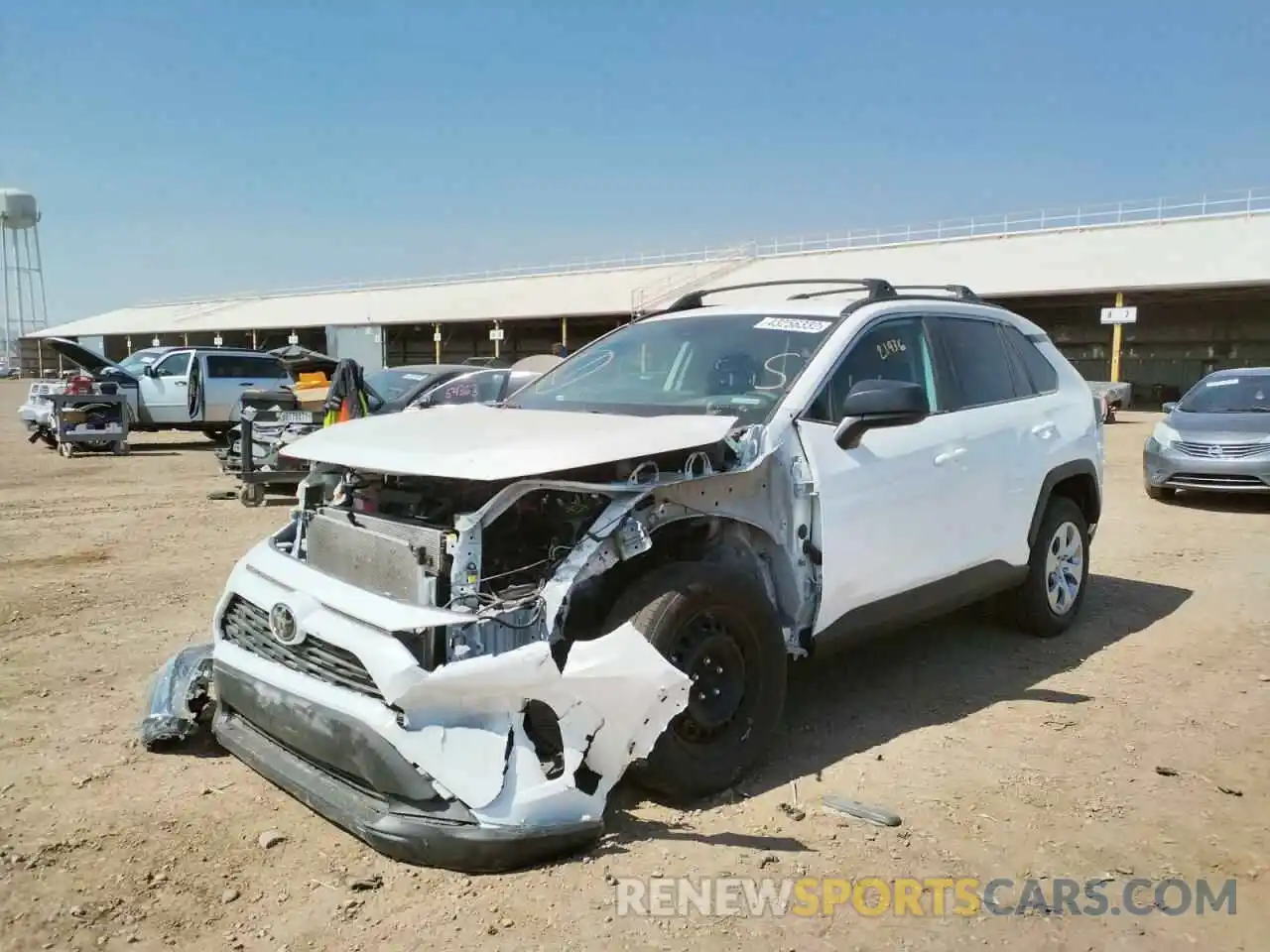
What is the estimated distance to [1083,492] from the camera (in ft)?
19.8

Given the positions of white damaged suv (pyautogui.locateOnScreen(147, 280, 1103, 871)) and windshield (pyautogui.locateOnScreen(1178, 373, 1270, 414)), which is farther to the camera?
windshield (pyautogui.locateOnScreen(1178, 373, 1270, 414))

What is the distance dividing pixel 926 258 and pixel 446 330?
78.3 ft

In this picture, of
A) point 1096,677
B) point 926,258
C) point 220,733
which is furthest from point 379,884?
point 926,258

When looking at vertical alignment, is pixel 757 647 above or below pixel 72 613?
above

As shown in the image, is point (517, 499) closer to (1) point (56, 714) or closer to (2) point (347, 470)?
(2) point (347, 470)

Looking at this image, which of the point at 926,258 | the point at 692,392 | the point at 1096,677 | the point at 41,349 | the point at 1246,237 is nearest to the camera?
the point at 692,392

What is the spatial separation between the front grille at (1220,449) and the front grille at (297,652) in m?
10.8

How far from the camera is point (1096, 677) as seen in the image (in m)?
5.15

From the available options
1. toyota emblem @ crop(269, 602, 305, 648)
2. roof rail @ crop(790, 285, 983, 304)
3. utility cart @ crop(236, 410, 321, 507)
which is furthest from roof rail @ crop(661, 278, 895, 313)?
utility cart @ crop(236, 410, 321, 507)

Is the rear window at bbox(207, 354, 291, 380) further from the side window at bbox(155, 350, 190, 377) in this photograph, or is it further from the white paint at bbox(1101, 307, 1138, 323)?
the white paint at bbox(1101, 307, 1138, 323)

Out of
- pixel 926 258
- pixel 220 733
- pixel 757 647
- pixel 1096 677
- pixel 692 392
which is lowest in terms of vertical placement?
pixel 1096 677

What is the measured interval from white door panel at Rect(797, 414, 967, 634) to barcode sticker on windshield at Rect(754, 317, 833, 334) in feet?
1.80

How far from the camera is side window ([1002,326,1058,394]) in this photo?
564 centimetres

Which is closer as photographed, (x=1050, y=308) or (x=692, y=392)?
(x=692, y=392)
